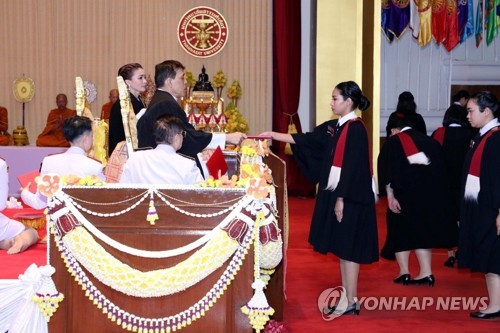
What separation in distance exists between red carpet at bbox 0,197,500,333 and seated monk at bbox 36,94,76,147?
4.36 m

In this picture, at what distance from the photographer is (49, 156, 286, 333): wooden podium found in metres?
3.56

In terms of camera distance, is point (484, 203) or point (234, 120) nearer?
point (484, 203)

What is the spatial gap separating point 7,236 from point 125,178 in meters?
1.35

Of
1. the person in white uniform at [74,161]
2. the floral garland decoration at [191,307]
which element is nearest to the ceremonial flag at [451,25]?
the person in white uniform at [74,161]

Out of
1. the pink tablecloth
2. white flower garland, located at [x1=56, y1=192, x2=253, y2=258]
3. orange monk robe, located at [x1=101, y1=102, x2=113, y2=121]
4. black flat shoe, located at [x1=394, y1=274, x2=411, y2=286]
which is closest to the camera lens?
white flower garland, located at [x1=56, y1=192, x2=253, y2=258]

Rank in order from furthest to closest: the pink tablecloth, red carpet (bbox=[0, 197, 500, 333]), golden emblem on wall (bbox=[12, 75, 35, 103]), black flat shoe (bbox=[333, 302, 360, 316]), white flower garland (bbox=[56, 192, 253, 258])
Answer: golden emblem on wall (bbox=[12, 75, 35, 103]), the pink tablecloth, black flat shoe (bbox=[333, 302, 360, 316]), red carpet (bbox=[0, 197, 500, 333]), white flower garland (bbox=[56, 192, 253, 258])

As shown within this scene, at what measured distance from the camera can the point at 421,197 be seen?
217 inches

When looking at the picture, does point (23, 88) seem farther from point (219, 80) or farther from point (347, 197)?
point (347, 197)

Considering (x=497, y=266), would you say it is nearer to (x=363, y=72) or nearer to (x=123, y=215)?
(x=123, y=215)

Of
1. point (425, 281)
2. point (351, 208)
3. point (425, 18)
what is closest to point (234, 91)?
point (425, 18)

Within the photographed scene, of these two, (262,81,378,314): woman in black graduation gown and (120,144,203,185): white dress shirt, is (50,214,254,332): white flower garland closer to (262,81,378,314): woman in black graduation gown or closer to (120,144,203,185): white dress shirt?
(120,144,203,185): white dress shirt

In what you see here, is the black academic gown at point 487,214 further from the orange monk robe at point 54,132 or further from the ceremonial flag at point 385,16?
the ceremonial flag at point 385,16

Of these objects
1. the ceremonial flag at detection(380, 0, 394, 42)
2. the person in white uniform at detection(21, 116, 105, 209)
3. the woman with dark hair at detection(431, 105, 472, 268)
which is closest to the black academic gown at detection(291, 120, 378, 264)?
the person in white uniform at detection(21, 116, 105, 209)

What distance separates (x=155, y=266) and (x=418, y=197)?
96.2 inches
